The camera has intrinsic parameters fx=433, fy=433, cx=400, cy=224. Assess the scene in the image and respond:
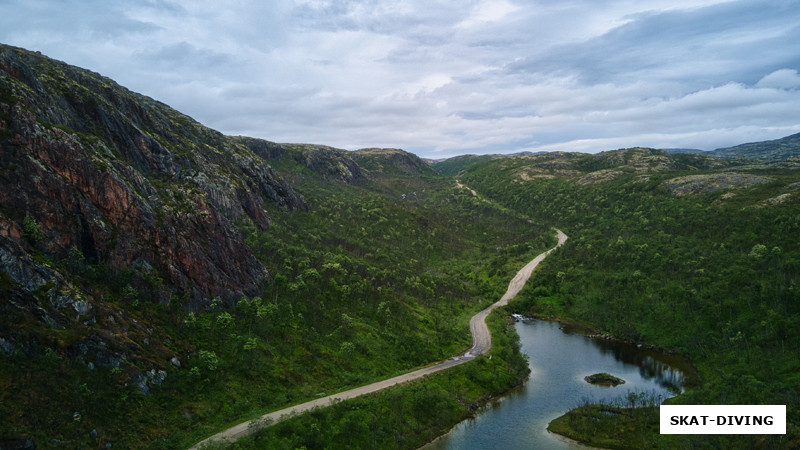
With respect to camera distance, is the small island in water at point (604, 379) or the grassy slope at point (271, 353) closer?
the grassy slope at point (271, 353)

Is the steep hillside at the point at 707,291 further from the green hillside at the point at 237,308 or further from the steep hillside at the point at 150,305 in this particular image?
the steep hillside at the point at 150,305

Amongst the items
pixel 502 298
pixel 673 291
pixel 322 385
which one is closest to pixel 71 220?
pixel 322 385

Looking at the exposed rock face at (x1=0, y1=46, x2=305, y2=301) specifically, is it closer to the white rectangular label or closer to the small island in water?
the small island in water

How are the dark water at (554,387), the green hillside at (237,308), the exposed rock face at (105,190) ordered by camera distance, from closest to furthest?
the green hillside at (237,308) → the exposed rock face at (105,190) → the dark water at (554,387)

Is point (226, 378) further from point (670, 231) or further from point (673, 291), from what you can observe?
point (670, 231)

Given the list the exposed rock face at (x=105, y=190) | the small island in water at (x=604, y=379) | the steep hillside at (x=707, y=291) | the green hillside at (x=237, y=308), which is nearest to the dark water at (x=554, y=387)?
the small island in water at (x=604, y=379)

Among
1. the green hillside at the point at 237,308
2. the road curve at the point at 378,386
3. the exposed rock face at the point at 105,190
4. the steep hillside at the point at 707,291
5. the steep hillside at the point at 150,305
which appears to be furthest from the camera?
the steep hillside at the point at 707,291

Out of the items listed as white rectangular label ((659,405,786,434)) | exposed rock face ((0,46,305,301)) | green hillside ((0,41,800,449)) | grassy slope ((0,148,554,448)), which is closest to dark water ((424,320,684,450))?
green hillside ((0,41,800,449))
